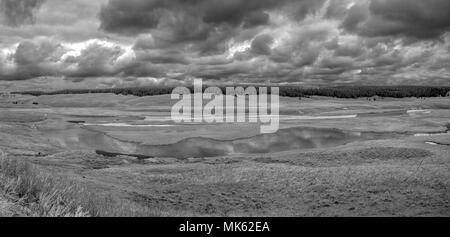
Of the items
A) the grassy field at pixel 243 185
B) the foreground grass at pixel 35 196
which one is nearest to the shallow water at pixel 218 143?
the grassy field at pixel 243 185

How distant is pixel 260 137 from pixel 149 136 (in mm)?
20058

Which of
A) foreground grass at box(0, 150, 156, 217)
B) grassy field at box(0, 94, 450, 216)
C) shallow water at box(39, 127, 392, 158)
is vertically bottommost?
shallow water at box(39, 127, 392, 158)

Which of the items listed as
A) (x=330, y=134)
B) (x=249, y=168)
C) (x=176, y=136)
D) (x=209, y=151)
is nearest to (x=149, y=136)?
(x=176, y=136)

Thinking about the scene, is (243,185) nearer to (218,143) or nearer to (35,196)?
(35,196)

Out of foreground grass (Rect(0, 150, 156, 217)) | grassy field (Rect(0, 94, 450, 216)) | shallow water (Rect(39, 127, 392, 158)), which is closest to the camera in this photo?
Answer: foreground grass (Rect(0, 150, 156, 217))

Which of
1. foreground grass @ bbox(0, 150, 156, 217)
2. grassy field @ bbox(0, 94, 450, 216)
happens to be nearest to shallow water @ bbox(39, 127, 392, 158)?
grassy field @ bbox(0, 94, 450, 216)

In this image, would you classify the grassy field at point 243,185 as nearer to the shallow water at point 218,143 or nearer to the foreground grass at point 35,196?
the foreground grass at point 35,196

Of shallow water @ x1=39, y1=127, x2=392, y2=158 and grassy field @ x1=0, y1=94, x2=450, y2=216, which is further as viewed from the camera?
shallow water @ x1=39, y1=127, x2=392, y2=158

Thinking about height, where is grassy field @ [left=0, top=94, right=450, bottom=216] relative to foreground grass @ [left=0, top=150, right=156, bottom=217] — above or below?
below

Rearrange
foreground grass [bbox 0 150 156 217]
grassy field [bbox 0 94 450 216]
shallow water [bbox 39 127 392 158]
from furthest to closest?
shallow water [bbox 39 127 392 158] < grassy field [bbox 0 94 450 216] < foreground grass [bbox 0 150 156 217]

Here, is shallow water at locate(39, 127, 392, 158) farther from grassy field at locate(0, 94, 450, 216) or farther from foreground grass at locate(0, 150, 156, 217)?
foreground grass at locate(0, 150, 156, 217)
